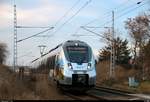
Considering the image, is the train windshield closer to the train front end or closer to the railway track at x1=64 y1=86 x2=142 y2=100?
the train front end

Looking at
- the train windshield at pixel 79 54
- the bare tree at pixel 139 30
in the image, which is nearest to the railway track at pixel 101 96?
the train windshield at pixel 79 54

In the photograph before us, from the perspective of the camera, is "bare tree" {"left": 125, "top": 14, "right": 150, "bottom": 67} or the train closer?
the train

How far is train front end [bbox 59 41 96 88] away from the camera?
112 ft

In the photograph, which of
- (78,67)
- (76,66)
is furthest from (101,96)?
(76,66)

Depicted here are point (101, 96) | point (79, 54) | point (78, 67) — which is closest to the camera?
point (78, 67)

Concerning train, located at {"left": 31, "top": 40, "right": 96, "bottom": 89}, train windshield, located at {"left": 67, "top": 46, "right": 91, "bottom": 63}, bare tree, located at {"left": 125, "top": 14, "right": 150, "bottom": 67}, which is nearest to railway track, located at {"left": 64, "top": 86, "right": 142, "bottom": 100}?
train, located at {"left": 31, "top": 40, "right": 96, "bottom": 89}

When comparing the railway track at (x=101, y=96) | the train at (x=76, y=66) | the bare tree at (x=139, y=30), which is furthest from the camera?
the bare tree at (x=139, y=30)

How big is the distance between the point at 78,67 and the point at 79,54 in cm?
121

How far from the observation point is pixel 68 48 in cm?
3528

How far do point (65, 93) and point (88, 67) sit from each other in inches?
161

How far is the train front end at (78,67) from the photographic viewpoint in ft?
112

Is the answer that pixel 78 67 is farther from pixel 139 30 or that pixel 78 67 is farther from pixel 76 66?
pixel 139 30

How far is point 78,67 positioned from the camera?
34.2 m

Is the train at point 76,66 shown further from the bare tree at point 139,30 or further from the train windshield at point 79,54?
the bare tree at point 139,30
